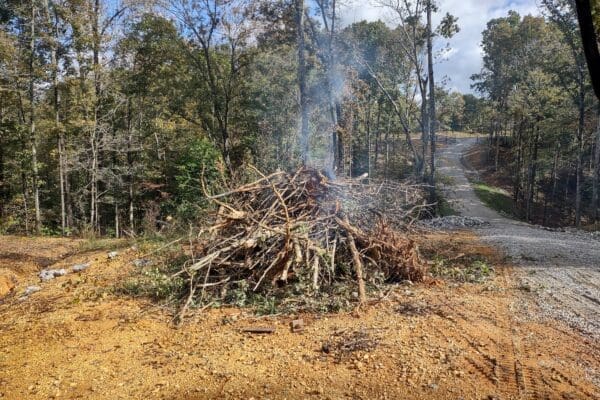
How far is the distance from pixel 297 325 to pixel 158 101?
15161mm

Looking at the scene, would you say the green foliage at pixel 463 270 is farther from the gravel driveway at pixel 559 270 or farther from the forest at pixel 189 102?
the forest at pixel 189 102

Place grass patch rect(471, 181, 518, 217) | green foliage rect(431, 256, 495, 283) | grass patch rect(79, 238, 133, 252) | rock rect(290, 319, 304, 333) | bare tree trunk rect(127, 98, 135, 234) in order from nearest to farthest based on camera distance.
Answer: rock rect(290, 319, 304, 333), green foliage rect(431, 256, 495, 283), grass patch rect(79, 238, 133, 252), bare tree trunk rect(127, 98, 135, 234), grass patch rect(471, 181, 518, 217)

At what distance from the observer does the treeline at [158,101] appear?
1278 cm

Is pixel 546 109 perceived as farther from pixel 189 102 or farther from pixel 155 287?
pixel 155 287

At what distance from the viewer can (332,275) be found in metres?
4.88

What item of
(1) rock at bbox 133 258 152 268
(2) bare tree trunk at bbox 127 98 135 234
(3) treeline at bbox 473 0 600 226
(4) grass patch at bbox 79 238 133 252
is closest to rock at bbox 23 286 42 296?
(1) rock at bbox 133 258 152 268

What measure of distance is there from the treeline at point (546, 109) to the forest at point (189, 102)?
5.2 inches

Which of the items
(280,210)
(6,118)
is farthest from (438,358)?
(6,118)

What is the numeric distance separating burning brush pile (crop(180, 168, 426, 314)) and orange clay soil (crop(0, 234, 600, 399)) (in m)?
0.46

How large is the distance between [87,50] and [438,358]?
47.2ft

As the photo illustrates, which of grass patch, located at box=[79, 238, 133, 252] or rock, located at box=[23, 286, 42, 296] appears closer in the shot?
rock, located at box=[23, 286, 42, 296]

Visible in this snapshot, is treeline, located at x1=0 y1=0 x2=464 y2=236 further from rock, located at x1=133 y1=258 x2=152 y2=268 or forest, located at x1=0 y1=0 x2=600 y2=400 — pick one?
rock, located at x1=133 y1=258 x2=152 y2=268

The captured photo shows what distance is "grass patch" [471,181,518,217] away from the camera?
19516mm

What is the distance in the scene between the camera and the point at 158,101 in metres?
16.7
